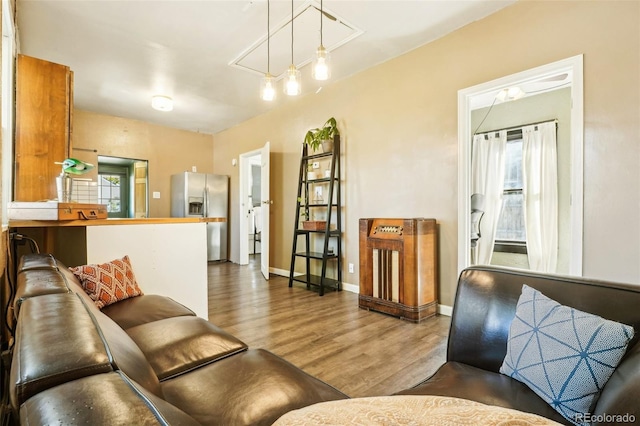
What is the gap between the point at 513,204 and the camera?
4.48 metres

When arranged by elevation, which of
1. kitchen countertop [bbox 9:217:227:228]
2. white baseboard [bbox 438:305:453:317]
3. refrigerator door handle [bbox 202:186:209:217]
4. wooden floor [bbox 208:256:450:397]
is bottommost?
wooden floor [bbox 208:256:450:397]

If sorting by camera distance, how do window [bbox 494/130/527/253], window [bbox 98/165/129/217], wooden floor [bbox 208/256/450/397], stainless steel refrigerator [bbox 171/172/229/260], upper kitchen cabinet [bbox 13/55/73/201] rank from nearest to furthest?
1. wooden floor [bbox 208/256/450/397]
2. upper kitchen cabinet [bbox 13/55/73/201]
3. window [bbox 494/130/527/253]
4. stainless steel refrigerator [bbox 171/172/229/260]
5. window [bbox 98/165/129/217]

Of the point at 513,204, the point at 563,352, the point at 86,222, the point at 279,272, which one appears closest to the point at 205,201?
the point at 279,272

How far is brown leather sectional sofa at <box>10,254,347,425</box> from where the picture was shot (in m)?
0.43

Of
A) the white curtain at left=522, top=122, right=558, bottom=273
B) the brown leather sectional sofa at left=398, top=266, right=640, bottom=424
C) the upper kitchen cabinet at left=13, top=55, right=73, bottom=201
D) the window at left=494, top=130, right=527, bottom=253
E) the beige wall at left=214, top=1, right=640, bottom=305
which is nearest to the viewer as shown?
the brown leather sectional sofa at left=398, top=266, right=640, bottom=424

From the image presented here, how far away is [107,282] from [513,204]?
15.8 feet

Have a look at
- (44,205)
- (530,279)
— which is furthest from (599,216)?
(44,205)

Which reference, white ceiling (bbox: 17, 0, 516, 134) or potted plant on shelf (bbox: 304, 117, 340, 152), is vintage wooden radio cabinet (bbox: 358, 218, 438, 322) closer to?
potted plant on shelf (bbox: 304, 117, 340, 152)

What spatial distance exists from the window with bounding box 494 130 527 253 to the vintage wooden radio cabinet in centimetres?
201

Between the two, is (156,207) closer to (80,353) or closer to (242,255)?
(242,255)

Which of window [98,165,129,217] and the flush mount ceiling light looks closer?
the flush mount ceiling light

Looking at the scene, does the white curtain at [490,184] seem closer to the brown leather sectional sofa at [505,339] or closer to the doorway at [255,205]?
the doorway at [255,205]

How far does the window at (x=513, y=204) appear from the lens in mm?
4402

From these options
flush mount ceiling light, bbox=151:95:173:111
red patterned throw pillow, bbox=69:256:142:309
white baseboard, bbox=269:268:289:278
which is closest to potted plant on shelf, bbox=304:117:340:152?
white baseboard, bbox=269:268:289:278
